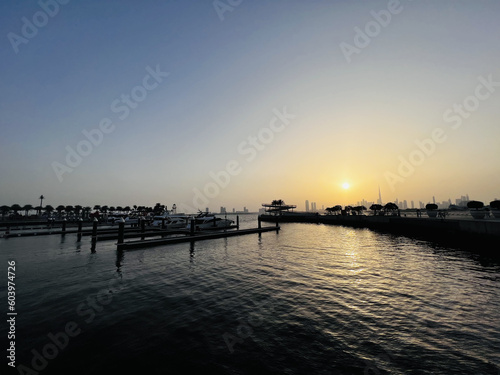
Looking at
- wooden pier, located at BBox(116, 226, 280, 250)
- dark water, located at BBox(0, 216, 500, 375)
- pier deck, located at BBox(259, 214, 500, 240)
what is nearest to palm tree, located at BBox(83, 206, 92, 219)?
wooden pier, located at BBox(116, 226, 280, 250)

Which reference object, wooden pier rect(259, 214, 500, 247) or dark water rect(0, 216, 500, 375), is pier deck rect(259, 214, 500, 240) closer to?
wooden pier rect(259, 214, 500, 247)

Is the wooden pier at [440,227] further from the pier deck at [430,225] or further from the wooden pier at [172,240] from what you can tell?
the wooden pier at [172,240]

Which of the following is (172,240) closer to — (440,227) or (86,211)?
(440,227)

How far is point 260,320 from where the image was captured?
26.9 ft

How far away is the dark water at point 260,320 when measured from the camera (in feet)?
19.4

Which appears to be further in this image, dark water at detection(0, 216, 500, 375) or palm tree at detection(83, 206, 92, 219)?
palm tree at detection(83, 206, 92, 219)

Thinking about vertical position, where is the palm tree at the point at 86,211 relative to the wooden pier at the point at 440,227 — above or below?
above

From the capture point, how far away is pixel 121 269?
15828 millimetres

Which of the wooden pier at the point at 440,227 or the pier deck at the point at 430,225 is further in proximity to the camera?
the pier deck at the point at 430,225

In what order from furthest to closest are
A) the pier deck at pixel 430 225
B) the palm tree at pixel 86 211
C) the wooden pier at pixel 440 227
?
the palm tree at pixel 86 211 → the pier deck at pixel 430 225 → the wooden pier at pixel 440 227

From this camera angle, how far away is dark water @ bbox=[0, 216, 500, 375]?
590 cm

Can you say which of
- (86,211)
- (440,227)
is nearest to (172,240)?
(440,227)

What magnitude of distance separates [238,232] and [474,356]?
107ft

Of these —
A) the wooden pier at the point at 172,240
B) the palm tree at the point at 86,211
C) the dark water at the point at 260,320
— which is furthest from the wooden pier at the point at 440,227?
the palm tree at the point at 86,211
